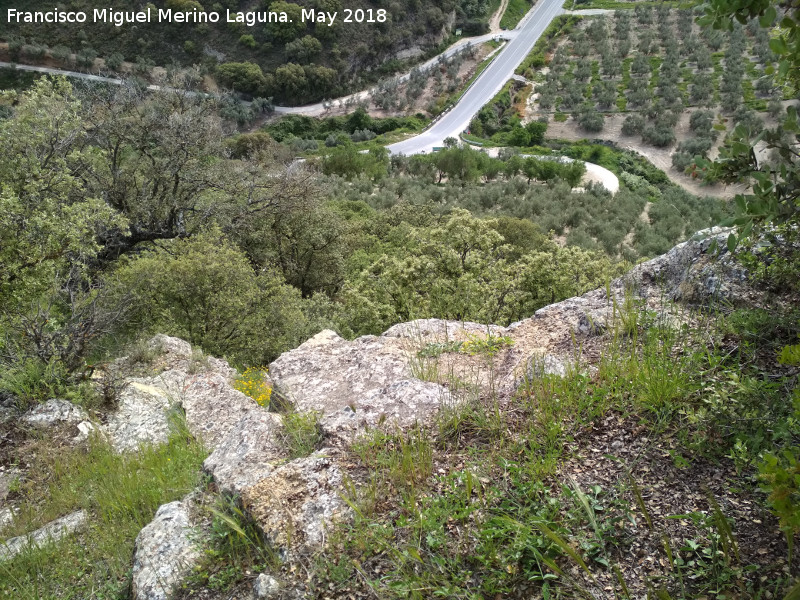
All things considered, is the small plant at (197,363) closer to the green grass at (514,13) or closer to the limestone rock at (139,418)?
the limestone rock at (139,418)

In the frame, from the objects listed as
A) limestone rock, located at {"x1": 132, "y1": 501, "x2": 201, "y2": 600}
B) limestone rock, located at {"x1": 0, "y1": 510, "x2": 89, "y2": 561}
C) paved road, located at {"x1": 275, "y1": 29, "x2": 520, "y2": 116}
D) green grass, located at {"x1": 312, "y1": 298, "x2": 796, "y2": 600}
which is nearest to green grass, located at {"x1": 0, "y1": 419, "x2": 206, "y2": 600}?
limestone rock, located at {"x1": 0, "y1": 510, "x2": 89, "y2": 561}

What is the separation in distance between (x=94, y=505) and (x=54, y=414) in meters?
2.66

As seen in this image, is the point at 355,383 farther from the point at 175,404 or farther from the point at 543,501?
the point at 543,501

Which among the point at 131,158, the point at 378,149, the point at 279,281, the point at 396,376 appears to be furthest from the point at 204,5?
the point at 396,376

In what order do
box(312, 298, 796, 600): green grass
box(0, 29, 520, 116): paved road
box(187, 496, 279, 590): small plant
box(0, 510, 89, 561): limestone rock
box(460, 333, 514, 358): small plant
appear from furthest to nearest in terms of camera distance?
box(0, 29, 520, 116): paved road → box(460, 333, 514, 358): small plant → box(0, 510, 89, 561): limestone rock → box(187, 496, 279, 590): small plant → box(312, 298, 796, 600): green grass

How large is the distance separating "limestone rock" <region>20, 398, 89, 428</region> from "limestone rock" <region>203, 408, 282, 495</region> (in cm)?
369

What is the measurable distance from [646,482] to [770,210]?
2094 mm

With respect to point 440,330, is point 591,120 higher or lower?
higher

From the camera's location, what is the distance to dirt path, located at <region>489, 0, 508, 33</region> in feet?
309

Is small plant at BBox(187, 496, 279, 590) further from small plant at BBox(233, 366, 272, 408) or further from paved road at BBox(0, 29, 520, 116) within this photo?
paved road at BBox(0, 29, 520, 116)

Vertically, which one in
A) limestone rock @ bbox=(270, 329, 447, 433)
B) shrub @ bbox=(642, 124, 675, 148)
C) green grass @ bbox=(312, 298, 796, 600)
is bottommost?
limestone rock @ bbox=(270, 329, 447, 433)

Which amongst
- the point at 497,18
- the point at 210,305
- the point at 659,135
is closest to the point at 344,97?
the point at 497,18

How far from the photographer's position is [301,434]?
5.14m

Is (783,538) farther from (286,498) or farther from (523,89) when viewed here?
(523,89)
